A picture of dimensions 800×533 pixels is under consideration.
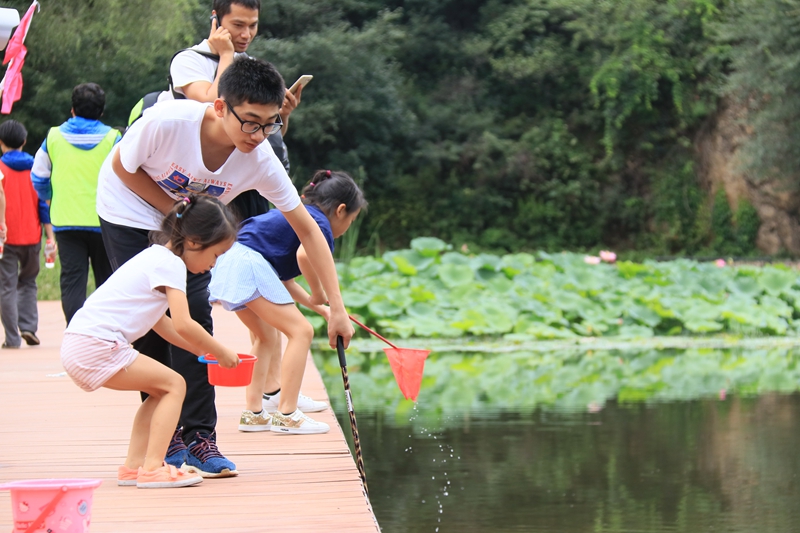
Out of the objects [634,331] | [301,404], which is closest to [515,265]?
[634,331]

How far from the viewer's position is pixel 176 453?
113 inches

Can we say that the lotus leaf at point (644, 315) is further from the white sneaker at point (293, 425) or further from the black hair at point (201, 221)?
the black hair at point (201, 221)

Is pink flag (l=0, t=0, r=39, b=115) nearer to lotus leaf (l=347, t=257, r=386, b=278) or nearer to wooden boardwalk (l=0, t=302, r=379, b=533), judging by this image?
wooden boardwalk (l=0, t=302, r=379, b=533)

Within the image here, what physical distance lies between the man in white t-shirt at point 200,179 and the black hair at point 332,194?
22.4 inches

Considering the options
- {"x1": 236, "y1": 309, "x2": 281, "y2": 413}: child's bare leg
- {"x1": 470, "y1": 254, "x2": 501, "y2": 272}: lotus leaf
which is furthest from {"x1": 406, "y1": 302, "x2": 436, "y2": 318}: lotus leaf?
{"x1": 236, "y1": 309, "x2": 281, "y2": 413}: child's bare leg

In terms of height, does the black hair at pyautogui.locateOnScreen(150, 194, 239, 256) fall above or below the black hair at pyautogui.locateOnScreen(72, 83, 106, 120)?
above

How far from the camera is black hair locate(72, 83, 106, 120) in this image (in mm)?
4844

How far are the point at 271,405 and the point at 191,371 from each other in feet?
3.27

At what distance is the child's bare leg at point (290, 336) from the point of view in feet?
11.2

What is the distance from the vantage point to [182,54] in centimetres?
335

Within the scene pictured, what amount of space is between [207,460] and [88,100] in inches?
102

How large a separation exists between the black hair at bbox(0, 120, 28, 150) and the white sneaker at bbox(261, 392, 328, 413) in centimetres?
274

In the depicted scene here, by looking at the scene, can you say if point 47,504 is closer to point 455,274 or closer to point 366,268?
point 455,274

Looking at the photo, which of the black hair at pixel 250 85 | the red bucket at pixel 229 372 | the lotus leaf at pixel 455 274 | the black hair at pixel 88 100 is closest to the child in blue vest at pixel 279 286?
the red bucket at pixel 229 372
